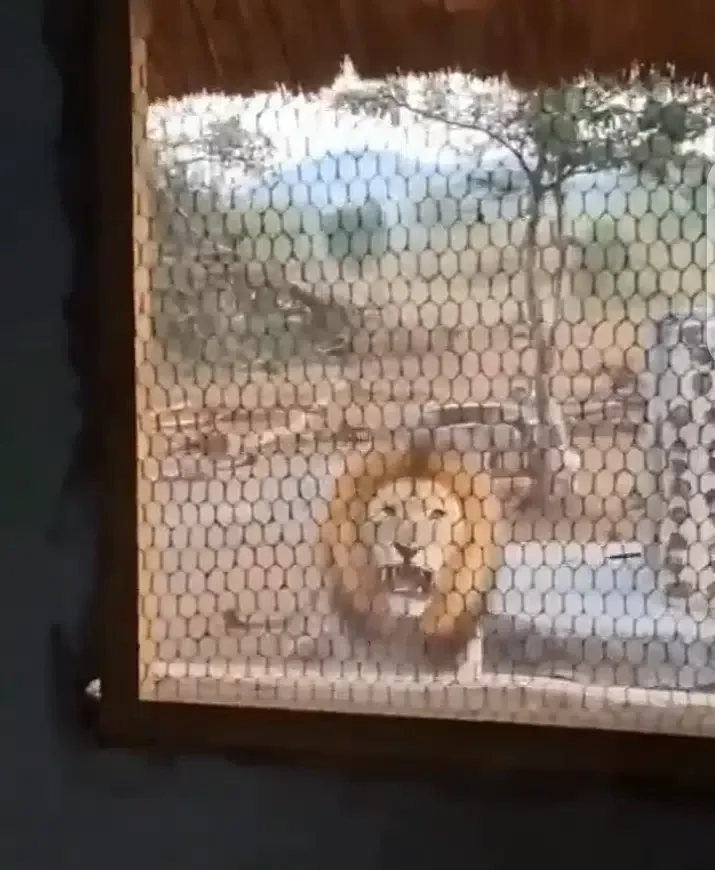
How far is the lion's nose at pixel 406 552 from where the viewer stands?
0.95 meters

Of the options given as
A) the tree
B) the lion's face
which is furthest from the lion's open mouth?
the tree

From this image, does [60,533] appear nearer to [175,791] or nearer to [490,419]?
[175,791]

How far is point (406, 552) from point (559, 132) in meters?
0.34

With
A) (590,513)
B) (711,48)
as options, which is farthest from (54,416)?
(711,48)

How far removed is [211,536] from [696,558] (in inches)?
14.9

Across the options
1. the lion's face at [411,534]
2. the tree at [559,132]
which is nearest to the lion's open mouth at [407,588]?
the lion's face at [411,534]

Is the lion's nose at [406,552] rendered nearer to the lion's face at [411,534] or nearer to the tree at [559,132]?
the lion's face at [411,534]

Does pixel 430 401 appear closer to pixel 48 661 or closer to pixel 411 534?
pixel 411 534

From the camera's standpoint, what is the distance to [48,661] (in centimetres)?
101

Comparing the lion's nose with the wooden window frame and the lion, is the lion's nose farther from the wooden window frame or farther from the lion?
the wooden window frame

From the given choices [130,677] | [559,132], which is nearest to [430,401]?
[559,132]

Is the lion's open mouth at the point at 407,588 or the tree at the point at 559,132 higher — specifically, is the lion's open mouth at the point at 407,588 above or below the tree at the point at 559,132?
below

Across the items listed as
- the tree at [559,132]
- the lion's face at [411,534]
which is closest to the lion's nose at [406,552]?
the lion's face at [411,534]

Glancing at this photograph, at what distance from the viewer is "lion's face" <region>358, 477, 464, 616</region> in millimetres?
938
